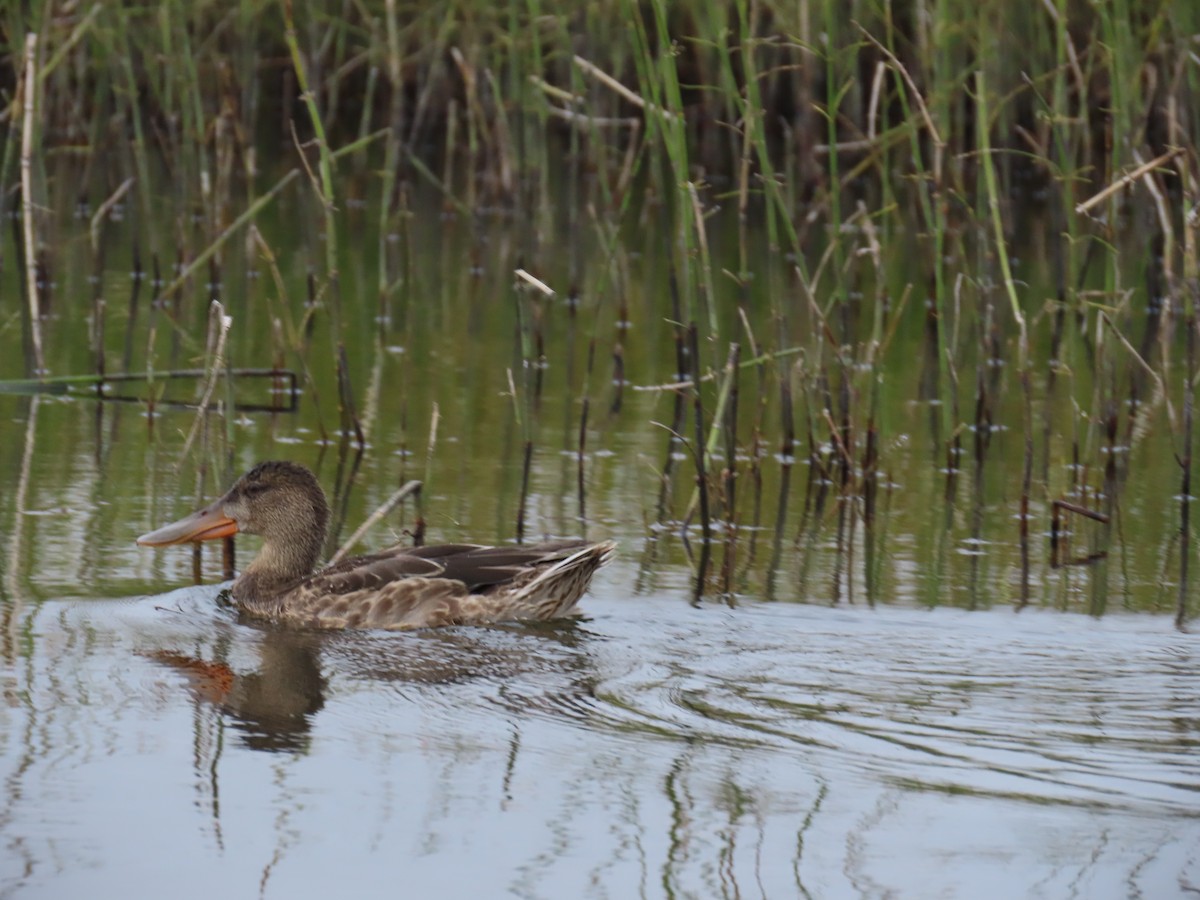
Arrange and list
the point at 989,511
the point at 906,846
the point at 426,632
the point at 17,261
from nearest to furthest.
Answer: the point at 906,846, the point at 426,632, the point at 989,511, the point at 17,261

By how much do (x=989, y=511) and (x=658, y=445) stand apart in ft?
5.13

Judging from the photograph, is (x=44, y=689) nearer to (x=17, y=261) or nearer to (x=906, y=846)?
(x=906, y=846)

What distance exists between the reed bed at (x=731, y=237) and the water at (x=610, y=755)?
72 cm

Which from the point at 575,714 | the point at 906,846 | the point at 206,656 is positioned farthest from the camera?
the point at 206,656

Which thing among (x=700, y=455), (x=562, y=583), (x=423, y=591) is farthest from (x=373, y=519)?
(x=700, y=455)

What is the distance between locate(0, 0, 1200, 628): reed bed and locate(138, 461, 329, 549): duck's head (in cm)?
37

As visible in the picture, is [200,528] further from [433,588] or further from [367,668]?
[367,668]

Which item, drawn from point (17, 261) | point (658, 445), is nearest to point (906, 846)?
point (658, 445)

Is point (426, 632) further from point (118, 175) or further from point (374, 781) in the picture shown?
point (118, 175)

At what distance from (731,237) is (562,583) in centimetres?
808

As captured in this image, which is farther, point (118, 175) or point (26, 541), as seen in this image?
point (118, 175)

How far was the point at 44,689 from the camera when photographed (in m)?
5.15

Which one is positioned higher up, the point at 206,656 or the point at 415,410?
the point at 415,410

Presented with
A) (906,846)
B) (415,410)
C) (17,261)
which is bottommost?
(906,846)
